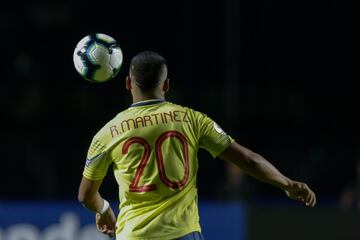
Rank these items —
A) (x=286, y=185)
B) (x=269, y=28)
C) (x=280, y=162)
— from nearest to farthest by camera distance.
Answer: (x=286, y=185) < (x=280, y=162) < (x=269, y=28)

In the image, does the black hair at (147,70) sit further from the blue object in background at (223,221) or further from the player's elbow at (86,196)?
the blue object in background at (223,221)

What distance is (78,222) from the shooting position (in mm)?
11008

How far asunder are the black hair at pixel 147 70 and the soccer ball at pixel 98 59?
3.04ft

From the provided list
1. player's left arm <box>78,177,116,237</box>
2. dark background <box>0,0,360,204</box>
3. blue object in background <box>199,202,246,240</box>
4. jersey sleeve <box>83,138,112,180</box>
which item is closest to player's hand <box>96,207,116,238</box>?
player's left arm <box>78,177,116,237</box>

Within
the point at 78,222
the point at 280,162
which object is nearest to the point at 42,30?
the point at 280,162

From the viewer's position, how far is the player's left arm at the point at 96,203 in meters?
5.55

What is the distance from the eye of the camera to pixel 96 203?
5.61 m

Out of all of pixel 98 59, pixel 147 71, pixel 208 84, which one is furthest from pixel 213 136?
pixel 208 84

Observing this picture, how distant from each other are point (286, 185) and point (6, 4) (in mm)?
13265

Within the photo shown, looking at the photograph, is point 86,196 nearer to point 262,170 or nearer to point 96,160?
point 96,160

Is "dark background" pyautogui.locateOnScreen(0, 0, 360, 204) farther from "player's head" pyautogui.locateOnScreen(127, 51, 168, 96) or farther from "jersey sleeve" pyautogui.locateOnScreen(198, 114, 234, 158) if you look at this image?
"player's head" pyautogui.locateOnScreen(127, 51, 168, 96)

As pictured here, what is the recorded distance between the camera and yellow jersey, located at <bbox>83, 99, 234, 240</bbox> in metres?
5.48

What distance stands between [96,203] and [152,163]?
0.40 meters

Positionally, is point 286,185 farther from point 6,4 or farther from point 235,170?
point 6,4
